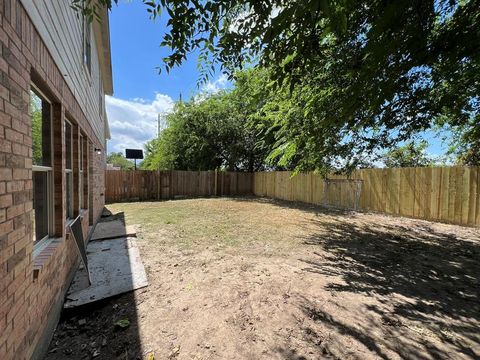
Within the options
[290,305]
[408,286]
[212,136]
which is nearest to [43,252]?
[290,305]

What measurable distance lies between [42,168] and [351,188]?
10.1 m

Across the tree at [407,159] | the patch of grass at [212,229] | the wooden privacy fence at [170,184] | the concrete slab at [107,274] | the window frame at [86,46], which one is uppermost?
the window frame at [86,46]

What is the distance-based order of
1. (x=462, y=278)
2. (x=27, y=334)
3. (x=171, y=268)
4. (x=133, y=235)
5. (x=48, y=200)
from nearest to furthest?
(x=27, y=334) → (x=48, y=200) → (x=462, y=278) → (x=171, y=268) → (x=133, y=235)

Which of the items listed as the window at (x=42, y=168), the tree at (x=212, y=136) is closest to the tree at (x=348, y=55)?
the window at (x=42, y=168)

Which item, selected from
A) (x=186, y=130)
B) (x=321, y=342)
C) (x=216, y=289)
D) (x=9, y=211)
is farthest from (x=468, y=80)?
(x=186, y=130)

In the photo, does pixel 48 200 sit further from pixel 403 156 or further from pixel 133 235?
pixel 403 156

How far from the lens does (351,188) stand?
10312 mm

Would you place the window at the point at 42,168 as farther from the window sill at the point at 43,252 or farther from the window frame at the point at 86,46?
the window frame at the point at 86,46

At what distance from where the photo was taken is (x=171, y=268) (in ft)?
12.8

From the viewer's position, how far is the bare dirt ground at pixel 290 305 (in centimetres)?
217

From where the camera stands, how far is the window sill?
2022 mm

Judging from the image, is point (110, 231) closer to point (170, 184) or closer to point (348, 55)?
point (348, 55)

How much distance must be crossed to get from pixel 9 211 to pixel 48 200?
131 cm

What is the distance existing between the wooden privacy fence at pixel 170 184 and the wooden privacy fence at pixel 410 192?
227 inches
